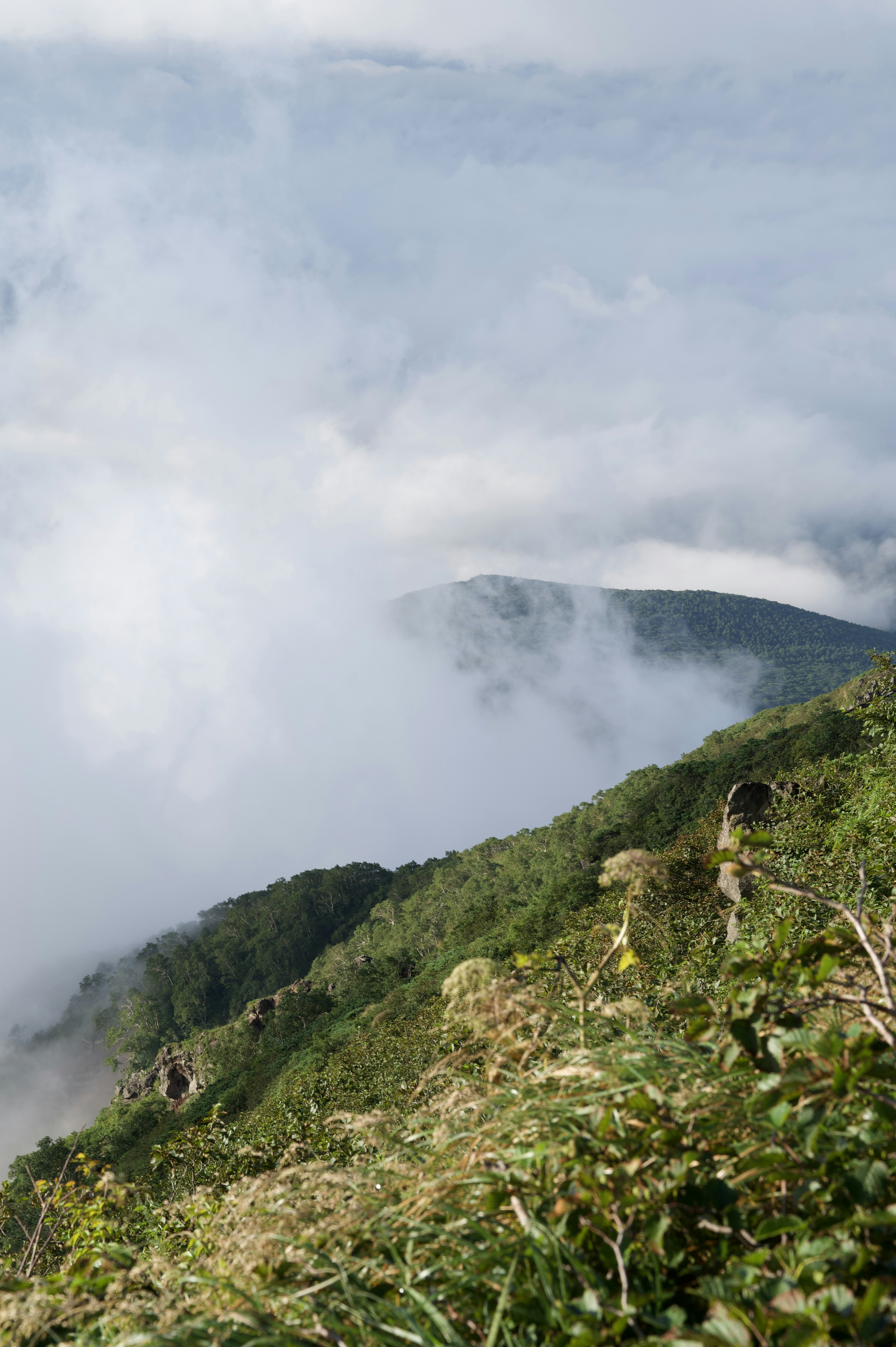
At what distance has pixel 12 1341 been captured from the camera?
1.52 meters

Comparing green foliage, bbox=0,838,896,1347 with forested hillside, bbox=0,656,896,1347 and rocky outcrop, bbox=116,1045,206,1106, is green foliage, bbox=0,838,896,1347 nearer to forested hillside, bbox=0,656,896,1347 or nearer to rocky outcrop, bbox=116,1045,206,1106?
forested hillside, bbox=0,656,896,1347

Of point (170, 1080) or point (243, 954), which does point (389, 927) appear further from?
point (243, 954)

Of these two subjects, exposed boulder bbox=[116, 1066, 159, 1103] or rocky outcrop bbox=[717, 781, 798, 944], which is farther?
exposed boulder bbox=[116, 1066, 159, 1103]

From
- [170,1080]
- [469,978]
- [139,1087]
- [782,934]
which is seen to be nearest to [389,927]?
[170,1080]

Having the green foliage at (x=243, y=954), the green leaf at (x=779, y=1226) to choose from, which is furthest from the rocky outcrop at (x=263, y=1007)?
the green leaf at (x=779, y=1226)

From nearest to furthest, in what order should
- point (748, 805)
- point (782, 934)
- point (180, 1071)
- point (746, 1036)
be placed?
1. point (746, 1036)
2. point (782, 934)
3. point (748, 805)
4. point (180, 1071)

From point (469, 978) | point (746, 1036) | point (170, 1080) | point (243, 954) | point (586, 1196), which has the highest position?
point (243, 954)

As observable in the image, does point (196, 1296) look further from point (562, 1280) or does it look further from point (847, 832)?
point (847, 832)

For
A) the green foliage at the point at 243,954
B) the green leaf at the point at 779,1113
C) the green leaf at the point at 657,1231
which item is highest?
the green foliage at the point at 243,954

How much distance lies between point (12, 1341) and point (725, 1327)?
156 centimetres

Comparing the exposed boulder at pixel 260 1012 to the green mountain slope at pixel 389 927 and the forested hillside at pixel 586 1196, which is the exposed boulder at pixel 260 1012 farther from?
the forested hillside at pixel 586 1196

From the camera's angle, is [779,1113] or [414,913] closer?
[779,1113]

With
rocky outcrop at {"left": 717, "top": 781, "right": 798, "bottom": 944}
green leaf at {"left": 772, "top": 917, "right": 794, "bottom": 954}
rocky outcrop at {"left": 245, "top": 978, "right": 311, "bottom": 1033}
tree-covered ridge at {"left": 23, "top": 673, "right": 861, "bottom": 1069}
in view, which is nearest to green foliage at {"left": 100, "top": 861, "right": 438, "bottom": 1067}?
tree-covered ridge at {"left": 23, "top": 673, "right": 861, "bottom": 1069}

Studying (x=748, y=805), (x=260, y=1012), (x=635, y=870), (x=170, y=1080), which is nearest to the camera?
(x=635, y=870)
